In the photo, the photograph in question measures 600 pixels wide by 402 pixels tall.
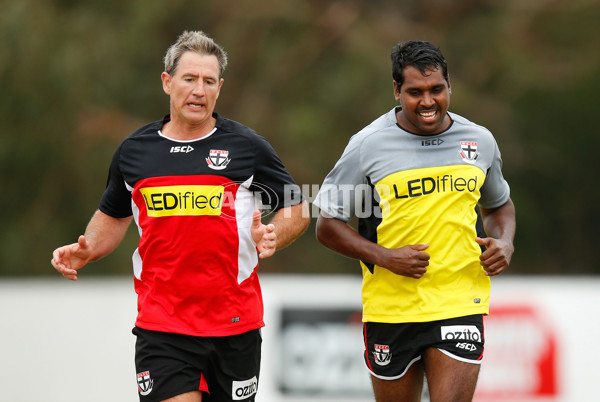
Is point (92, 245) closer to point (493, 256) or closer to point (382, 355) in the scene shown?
point (382, 355)

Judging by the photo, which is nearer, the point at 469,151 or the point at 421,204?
the point at 421,204

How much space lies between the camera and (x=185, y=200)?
499cm

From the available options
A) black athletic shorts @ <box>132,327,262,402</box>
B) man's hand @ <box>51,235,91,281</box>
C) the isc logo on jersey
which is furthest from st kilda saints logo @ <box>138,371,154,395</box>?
the isc logo on jersey

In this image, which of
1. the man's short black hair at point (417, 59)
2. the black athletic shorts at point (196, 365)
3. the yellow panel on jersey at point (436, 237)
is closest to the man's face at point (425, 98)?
the man's short black hair at point (417, 59)

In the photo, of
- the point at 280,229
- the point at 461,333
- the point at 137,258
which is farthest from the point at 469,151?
the point at 137,258

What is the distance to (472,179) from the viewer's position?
17.1ft

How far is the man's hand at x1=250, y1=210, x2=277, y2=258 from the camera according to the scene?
4.84 meters

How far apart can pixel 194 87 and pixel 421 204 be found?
135 cm

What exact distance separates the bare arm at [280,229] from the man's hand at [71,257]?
0.94 m

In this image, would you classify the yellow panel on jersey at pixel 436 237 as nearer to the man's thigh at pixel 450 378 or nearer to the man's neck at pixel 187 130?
the man's thigh at pixel 450 378

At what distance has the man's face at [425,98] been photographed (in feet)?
16.7

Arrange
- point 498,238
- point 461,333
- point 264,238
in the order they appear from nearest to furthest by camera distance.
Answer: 1. point 264,238
2. point 461,333
3. point 498,238

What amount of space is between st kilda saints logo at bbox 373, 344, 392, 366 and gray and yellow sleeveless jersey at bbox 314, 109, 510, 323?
15 centimetres

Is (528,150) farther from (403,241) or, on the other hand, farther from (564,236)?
(403,241)
